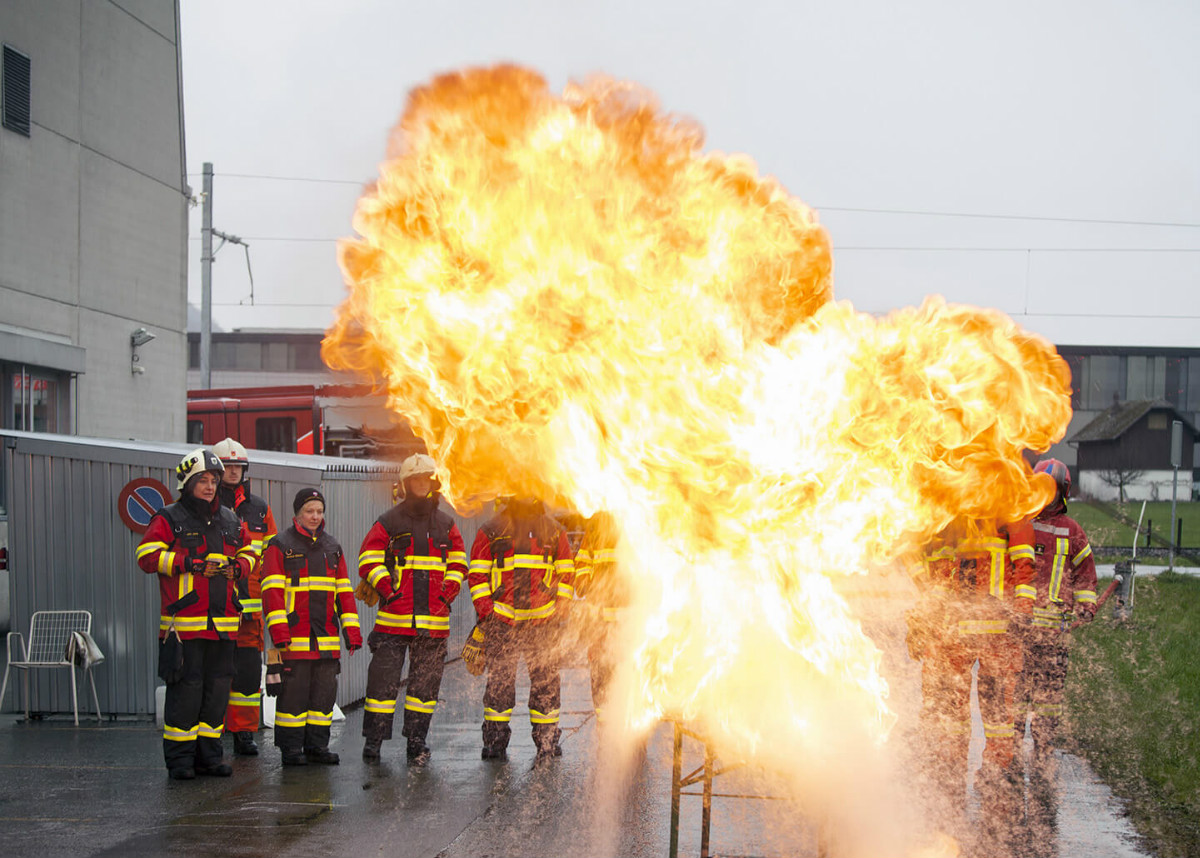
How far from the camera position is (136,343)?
20094mm

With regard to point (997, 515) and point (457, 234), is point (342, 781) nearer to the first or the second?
point (457, 234)

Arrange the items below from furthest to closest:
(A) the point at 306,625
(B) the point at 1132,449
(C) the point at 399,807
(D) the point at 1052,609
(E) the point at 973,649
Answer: (B) the point at 1132,449 → (A) the point at 306,625 → (D) the point at 1052,609 → (E) the point at 973,649 → (C) the point at 399,807

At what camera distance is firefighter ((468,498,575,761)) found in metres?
8.41

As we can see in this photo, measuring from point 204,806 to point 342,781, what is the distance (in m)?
0.94

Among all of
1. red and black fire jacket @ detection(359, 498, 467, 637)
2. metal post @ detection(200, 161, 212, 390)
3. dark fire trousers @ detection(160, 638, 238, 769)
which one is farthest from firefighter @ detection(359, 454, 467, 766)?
metal post @ detection(200, 161, 212, 390)

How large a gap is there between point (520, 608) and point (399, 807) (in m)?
1.94

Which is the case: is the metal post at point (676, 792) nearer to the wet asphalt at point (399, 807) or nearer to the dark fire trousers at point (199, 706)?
the wet asphalt at point (399, 807)

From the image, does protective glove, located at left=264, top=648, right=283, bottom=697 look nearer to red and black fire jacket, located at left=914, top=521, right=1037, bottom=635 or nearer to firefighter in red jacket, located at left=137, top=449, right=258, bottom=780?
firefighter in red jacket, located at left=137, top=449, right=258, bottom=780

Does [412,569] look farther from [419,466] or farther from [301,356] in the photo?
[301,356]

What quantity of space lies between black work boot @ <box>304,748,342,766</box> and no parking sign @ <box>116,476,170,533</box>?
2.61 meters

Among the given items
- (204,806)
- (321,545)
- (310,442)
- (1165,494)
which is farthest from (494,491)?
(1165,494)

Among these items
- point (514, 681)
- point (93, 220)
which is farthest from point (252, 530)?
point (93, 220)

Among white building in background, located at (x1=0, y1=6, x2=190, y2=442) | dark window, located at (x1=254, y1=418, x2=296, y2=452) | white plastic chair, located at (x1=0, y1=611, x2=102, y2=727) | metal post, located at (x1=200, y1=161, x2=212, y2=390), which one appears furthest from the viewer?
metal post, located at (x1=200, y1=161, x2=212, y2=390)

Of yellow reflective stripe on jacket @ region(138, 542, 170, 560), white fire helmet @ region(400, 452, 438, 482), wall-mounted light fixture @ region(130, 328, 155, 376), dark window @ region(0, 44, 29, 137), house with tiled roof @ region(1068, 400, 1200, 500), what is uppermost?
dark window @ region(0, 44, 29, 137)
